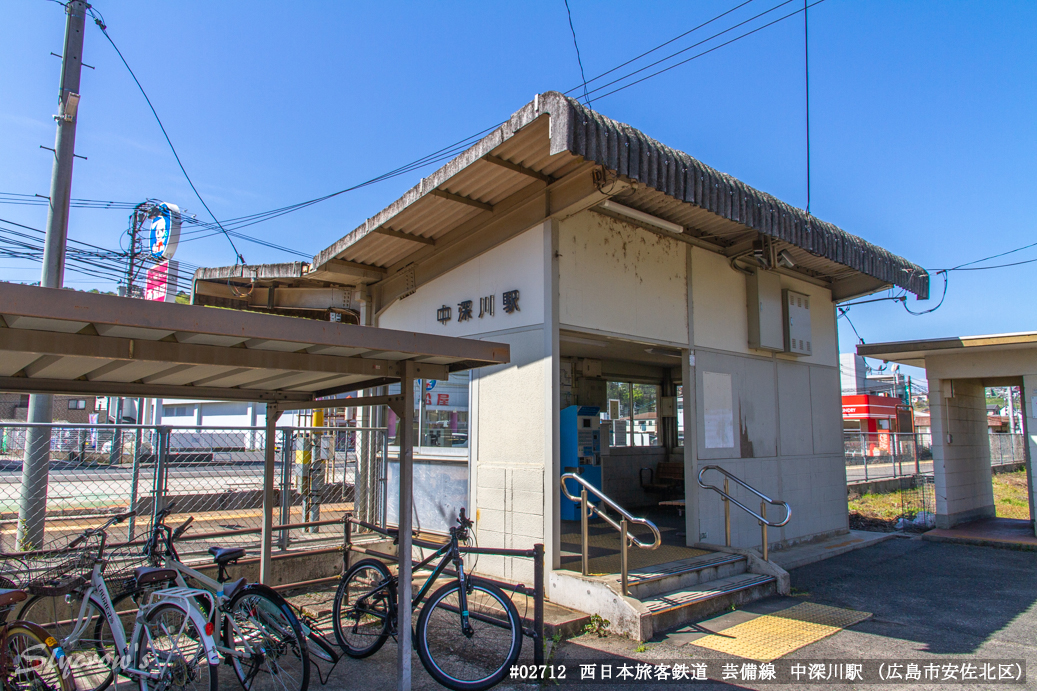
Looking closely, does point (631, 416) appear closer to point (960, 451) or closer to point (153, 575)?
point (960, 451)

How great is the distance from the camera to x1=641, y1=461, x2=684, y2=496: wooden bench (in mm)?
11234

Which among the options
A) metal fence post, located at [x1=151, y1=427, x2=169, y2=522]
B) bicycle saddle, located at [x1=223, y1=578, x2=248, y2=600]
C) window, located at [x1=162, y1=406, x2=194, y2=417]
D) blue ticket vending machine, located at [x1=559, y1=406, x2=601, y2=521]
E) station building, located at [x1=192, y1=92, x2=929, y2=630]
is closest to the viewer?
bicycle saddle, located at [x1=223, y1=578, x2=248, y2=600]

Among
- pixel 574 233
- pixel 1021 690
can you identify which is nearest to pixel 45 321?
pixel 574 233

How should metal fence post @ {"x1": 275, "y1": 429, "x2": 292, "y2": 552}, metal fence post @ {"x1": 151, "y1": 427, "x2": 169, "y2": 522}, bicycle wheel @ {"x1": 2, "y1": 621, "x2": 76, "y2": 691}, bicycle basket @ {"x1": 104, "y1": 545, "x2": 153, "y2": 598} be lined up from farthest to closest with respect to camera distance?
metal fence post @ {"x1": 275, "y1": 429, "x2": 292, "y2": 552} → metal fence post @ {"x1": 151, "y1": 427, "x2": 169, "y2": 522} → bicycle basket @ {"x1": 104, "y1": 545, "x2": 153, "y2": 598} → bicycle wheel @ {"x1": 2, "y1": 621, "x2": 76, "y2": 691}

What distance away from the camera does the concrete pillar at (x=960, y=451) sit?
428 inches

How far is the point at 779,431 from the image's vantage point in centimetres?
895

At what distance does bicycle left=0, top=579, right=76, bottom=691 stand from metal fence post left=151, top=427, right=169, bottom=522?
1661 millimetres

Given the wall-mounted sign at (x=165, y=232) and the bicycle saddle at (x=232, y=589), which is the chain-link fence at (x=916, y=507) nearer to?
the bicycle saddle at (x=232, y=589)

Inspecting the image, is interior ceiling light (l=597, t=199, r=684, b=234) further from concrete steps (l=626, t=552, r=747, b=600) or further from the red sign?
the red sign

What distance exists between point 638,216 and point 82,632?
5864mm

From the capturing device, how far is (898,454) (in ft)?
60.7

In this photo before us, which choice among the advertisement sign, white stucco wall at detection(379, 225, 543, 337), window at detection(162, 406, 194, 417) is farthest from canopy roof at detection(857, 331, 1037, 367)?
window at detection(162, 406, 194, 417)

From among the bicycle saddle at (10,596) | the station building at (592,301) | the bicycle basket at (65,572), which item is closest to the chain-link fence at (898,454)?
the station building at (592,301)

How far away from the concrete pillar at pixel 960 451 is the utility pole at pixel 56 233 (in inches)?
501
